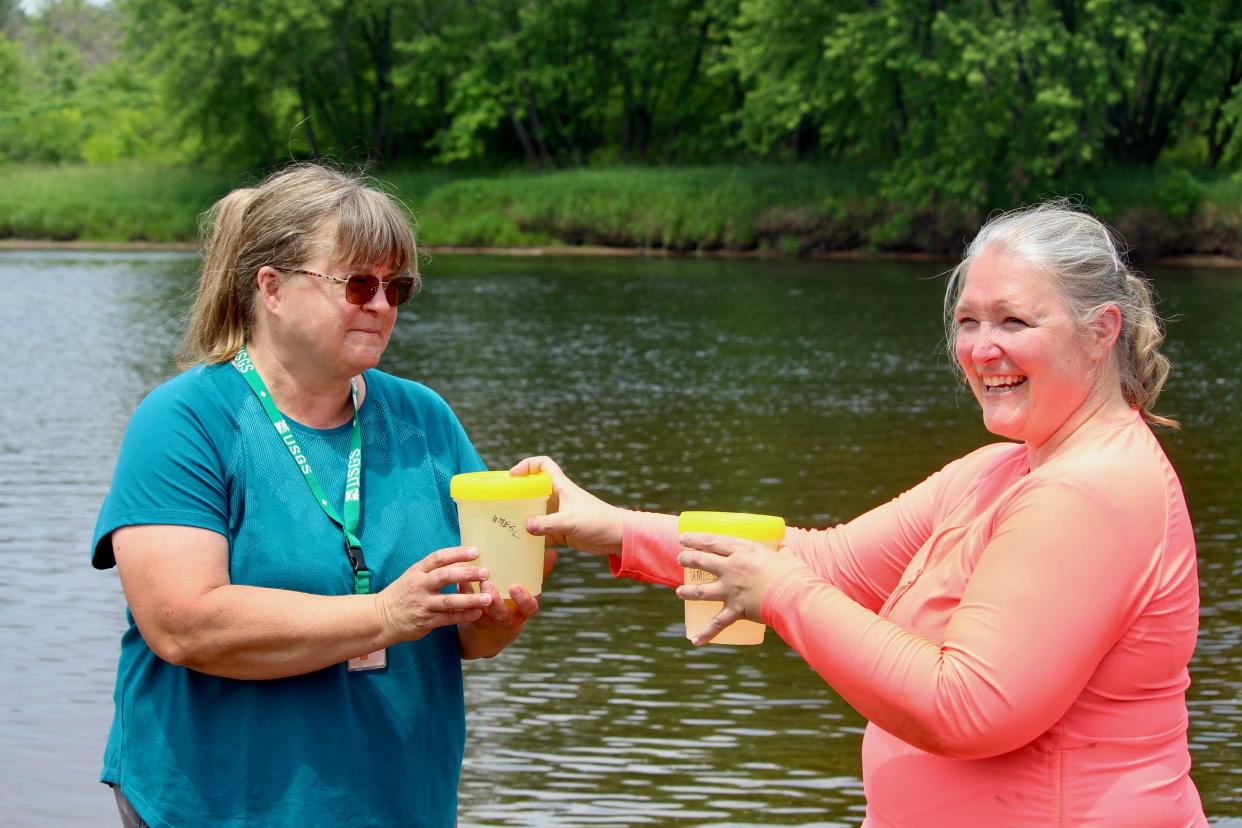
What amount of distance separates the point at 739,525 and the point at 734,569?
172 millimetres

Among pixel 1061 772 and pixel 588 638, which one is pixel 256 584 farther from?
pixel 588 638

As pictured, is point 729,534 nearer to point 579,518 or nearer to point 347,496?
point 579,518

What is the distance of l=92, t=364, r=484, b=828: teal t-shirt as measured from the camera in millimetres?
2527

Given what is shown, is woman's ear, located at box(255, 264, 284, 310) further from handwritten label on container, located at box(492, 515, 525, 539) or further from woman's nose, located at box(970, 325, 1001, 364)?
woman's nose, located at box(970, 325, 1001, 364)

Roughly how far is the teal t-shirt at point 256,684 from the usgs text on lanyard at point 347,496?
0.01 metres

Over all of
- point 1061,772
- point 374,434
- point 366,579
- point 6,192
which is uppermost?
point 374,434

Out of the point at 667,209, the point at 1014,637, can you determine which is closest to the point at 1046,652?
the point at 1014,637

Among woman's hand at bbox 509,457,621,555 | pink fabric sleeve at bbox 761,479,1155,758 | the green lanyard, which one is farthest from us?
woman's hand at bbox 509,457,621,555

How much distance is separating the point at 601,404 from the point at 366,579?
1250cm

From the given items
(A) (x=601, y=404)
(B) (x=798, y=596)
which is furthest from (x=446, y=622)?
(A) (x=601, y=404)

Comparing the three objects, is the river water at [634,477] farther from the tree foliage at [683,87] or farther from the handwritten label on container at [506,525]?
the tree foliage at [683,87]

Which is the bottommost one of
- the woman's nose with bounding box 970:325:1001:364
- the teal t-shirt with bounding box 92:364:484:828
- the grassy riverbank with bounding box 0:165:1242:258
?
the grassy riverbank with bounding box 0:165:1242:258

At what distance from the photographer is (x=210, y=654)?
8.17 ft

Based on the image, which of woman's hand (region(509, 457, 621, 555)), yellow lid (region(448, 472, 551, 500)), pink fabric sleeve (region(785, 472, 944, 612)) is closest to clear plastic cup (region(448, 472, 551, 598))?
yellow lid (region(448, 472, 551, 500))
